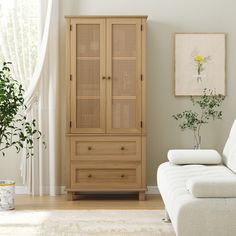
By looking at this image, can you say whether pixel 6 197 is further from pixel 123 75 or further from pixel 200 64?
pixel 200 64

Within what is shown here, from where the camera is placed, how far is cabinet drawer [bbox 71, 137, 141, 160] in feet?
17.9

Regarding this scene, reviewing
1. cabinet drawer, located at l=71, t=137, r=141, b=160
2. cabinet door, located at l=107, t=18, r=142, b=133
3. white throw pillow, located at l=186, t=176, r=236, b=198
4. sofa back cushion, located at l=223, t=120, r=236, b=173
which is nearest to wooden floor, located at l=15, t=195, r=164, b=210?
cabinet drawer, located at l=71, t=137, r=141, b=160

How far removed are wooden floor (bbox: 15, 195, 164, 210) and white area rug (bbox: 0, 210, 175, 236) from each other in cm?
23

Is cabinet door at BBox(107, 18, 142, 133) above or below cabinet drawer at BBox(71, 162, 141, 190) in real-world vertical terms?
above

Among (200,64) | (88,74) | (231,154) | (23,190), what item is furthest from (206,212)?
(23,190)

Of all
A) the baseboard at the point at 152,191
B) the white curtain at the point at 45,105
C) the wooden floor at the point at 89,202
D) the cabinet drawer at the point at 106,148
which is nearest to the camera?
the wooden floor at the point at 89,202

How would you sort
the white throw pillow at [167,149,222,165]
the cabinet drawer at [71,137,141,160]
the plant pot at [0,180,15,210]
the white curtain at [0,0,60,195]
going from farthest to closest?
the white curtain at [0,0,60,195] → the cabinet drawer at [71,137,141,160] → the plant pot at [0,180,15,210] → the white throw pillow at [167,149,222,165]

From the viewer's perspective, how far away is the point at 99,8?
5844 mm

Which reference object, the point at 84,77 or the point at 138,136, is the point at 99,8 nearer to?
the point at 84,77

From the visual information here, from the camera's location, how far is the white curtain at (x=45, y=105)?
5.74m

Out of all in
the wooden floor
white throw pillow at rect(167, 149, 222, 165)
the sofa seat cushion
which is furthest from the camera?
the wooden floor

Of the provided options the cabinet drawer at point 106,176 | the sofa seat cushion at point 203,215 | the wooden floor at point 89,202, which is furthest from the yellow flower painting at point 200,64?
the sofa seat cushion at point 203,215

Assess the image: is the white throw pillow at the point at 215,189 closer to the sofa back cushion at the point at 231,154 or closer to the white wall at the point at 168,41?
the sofa back cushion at the point at 231,154

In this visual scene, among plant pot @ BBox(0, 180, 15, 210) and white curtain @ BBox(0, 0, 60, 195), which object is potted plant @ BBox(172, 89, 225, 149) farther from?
plant pot @ BBox(0, 180, 15, 210)
